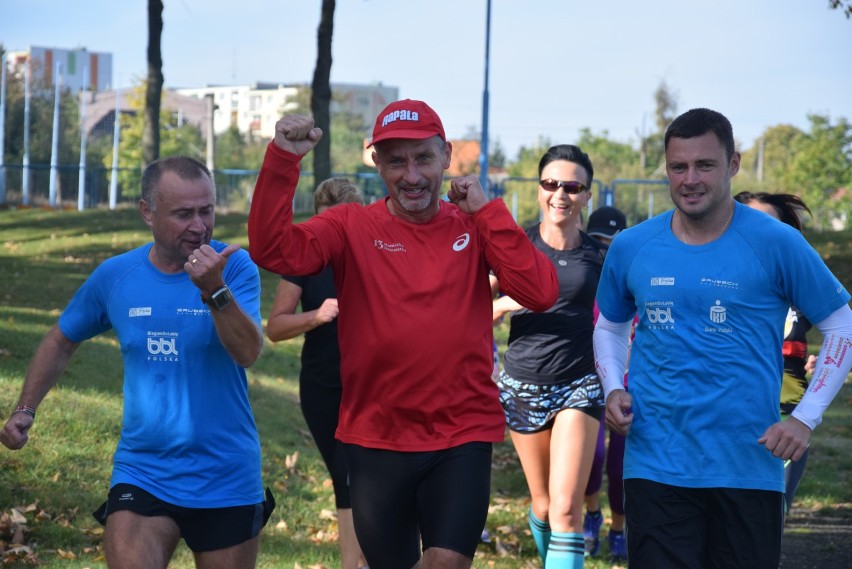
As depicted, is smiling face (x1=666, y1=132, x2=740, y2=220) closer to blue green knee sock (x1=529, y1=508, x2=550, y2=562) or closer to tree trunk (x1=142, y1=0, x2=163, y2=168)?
blue green knee sock (x1=529, y1=508, x2=550, y2=562)

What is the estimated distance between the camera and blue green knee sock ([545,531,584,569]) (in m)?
6.70

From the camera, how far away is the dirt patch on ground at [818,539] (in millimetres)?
8430

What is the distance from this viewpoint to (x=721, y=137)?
4707 mm

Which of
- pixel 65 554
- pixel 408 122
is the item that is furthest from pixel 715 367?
pixel 65 554

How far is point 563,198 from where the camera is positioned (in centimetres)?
716

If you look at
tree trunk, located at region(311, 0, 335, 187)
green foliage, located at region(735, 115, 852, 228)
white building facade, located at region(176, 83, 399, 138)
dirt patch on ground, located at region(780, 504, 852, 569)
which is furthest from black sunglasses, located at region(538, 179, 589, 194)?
white building facade, located at region(176, 83, 399, 138)

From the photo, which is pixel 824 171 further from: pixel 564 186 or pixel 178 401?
pixel 178 401

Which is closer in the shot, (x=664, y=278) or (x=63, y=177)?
(x=664, y=278)

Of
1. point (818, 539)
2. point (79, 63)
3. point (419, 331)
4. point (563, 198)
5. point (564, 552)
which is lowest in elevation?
point (818, 539)

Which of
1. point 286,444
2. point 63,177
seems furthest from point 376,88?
point 286,444

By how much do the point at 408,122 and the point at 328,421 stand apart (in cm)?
284

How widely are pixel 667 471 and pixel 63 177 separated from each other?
54.2 metres

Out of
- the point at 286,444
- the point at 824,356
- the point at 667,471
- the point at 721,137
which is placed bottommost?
the point at 286,444

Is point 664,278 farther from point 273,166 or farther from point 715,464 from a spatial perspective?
point 273,166
